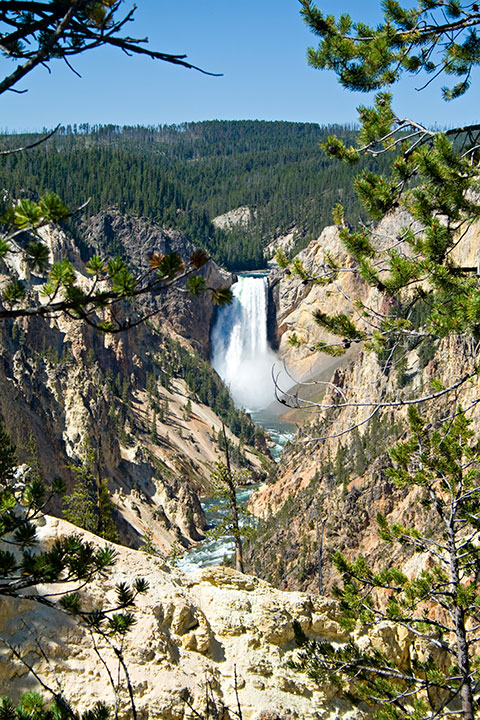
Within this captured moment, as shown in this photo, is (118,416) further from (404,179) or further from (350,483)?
(404,179)

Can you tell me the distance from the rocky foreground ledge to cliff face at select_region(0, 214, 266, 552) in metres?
16.8

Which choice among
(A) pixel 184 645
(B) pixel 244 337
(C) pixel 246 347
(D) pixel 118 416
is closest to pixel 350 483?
(D) pixel 118 416

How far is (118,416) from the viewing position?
6228 centimetres

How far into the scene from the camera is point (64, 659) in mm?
8195

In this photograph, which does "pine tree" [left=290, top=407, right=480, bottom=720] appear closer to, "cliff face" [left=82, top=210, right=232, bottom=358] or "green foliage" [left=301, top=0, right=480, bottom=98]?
"green foliage" [left=301, top=0, right=480, bottom=98]

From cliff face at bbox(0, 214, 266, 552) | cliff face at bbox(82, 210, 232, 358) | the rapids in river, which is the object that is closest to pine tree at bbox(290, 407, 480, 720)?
cliff face at bbox(0, 214, 266, 552)

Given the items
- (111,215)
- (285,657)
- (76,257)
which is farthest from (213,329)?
(285,657)

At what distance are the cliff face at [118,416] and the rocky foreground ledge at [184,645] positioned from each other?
16841 mm

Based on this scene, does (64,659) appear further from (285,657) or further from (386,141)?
(386,141)

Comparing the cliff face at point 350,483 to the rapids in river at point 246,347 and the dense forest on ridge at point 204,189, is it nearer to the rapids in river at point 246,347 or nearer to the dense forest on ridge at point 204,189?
the rapids in river at point 246,347

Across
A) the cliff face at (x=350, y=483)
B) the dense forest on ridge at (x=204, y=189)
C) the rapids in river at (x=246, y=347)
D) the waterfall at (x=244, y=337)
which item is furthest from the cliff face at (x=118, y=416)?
the dense forest on ridge at (x=204, y=189)

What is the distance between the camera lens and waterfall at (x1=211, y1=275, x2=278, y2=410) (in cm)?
11081

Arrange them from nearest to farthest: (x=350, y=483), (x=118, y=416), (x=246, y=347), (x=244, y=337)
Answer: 1. (x=350, y=483)
2. (x=118, y=416)
3. (x=246, y=347)
4. (x=244, y=337)

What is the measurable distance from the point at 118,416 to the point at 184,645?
5368cm
